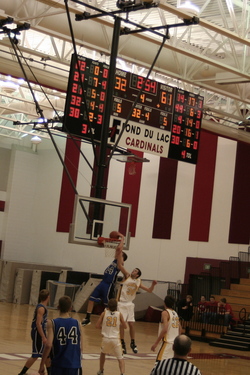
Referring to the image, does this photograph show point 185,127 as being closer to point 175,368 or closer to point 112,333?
point 112,333

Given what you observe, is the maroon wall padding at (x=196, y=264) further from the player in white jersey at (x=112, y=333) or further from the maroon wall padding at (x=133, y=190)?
the player in white jersey at (x=112, y=333)

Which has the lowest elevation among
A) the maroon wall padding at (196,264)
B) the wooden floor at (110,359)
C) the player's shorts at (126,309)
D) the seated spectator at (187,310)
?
the wooden floor at (110,359)

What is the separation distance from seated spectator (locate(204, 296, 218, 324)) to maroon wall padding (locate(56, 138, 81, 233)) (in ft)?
37.0

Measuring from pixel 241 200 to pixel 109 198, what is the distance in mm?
6977

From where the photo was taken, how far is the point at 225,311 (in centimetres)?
2120

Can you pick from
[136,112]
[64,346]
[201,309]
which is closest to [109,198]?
[201,309]

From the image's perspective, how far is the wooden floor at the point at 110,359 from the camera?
40.2 feet

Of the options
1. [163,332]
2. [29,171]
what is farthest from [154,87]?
[29,171]

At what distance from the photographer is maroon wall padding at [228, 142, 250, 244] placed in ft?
82.1

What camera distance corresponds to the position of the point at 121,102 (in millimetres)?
14766

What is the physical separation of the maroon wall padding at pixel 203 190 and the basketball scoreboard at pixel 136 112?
10132 millimetres

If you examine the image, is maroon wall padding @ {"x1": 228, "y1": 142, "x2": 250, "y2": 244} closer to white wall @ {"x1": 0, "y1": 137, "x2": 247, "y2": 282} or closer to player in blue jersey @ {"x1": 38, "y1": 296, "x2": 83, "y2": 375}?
white wall @ {"x1": 0, "y1": 137, "x2": 247, "y2": 282}

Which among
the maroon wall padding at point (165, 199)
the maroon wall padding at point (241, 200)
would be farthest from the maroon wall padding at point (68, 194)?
the maroon wall padding at point (241, 200)

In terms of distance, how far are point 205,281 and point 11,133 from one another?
1514 centimetres
